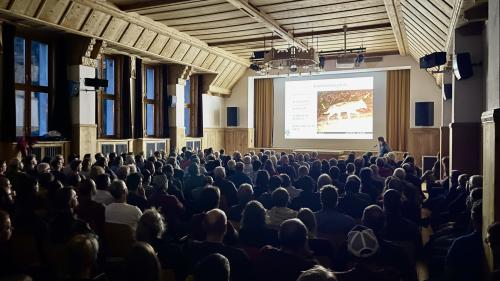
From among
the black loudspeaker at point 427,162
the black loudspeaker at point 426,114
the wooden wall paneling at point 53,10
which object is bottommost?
the black loudspeaker at point 427,162

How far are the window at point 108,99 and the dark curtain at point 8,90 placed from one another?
320cm

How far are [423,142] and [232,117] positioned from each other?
778 centimetres

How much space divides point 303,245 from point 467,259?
1324 millimetres

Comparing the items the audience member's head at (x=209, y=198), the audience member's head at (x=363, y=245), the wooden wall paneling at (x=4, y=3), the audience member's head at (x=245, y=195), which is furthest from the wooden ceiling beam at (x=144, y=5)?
the audience member's head at (x=363, y=245)

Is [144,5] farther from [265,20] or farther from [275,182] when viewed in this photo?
[275,182]

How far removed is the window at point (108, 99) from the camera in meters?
12.2

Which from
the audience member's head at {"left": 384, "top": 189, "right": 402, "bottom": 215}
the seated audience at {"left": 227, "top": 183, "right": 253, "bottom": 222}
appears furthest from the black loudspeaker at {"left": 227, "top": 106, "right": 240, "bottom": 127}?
the audience member's head at {"left": 384, "top": 189, "right": 402, "bottom": 215}

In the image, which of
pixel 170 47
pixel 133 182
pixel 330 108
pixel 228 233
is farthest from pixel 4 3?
pixel 330 108

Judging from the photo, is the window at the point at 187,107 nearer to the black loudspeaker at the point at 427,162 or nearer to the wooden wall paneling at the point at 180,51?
the wooden wall paneling at the point at 180,51

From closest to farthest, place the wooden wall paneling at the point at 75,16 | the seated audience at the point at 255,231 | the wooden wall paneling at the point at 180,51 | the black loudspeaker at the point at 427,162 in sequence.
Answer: the seated audience at the point at 255,231, the wooden wall paneling at the point at 75,16, the wooden wall paneling at the point at 180,51, the black loudspeaker at the point at 427,162

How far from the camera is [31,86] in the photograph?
10008 mm

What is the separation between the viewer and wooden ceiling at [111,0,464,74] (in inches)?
340

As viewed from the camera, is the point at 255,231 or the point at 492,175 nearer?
the point at 492,175

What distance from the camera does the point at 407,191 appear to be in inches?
207
